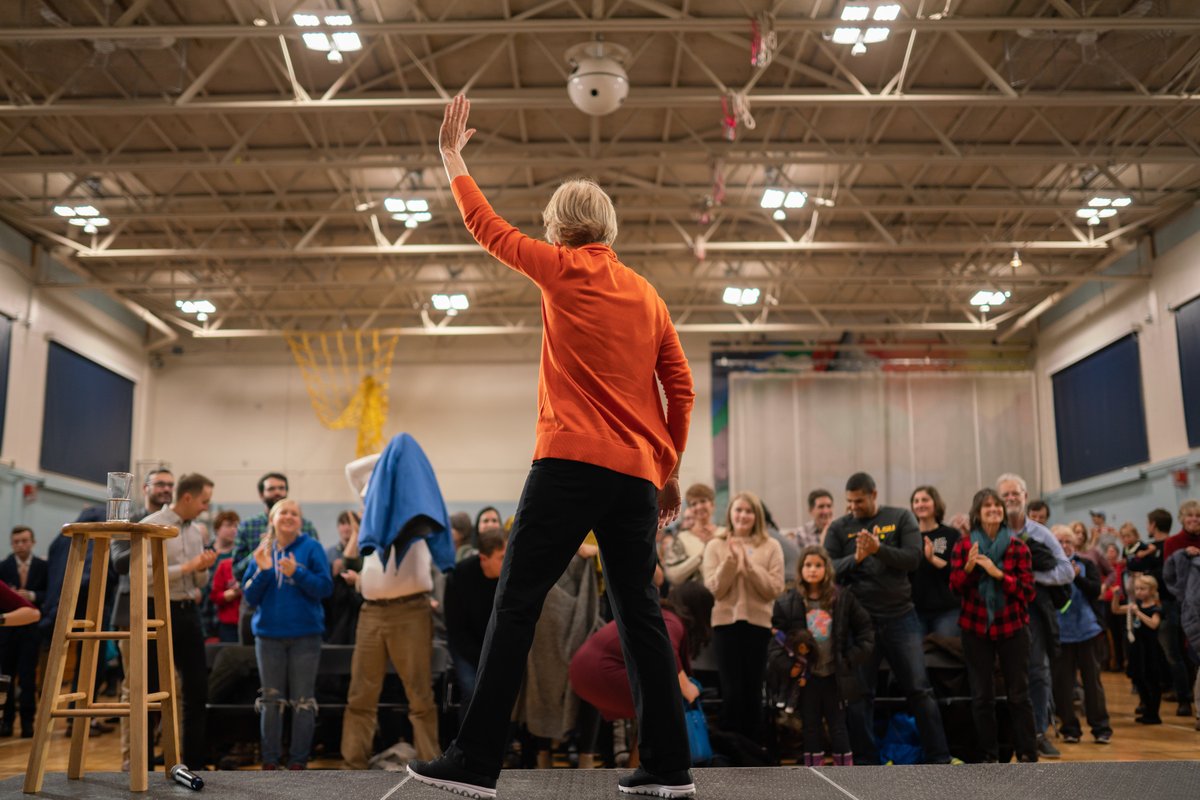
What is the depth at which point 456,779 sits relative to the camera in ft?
7.36

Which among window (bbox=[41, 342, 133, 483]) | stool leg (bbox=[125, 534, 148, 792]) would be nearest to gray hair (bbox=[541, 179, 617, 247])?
stool leg (bbox=[125, 534, 148, 792])

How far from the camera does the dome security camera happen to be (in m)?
8.37

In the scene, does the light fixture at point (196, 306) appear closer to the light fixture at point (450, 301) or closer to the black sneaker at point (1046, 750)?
the light fixture at point (450, 301)

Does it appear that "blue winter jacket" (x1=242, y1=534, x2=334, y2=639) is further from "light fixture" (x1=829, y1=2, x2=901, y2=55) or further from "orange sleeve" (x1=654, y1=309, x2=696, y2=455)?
"light fixture" (x1=829, y1=2, x2=901, y2=55)

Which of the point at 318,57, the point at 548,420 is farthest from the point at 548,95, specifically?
the point at 548,420

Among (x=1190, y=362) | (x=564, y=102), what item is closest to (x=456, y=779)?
(x=564, y=102)

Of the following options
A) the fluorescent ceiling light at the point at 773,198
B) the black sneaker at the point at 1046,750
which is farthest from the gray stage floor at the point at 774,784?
the fluorescent ceiling light at the point at 773,198

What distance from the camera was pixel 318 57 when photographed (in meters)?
10.1

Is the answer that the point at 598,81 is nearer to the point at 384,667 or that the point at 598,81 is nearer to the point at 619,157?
the point at 619,157

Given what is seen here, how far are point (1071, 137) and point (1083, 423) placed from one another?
5.31 meters

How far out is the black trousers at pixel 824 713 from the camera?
4895mm

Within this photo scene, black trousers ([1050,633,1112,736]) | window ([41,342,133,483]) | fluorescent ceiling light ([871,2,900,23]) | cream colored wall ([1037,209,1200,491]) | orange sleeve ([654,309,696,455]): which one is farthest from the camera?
window ([41,342,133,483])

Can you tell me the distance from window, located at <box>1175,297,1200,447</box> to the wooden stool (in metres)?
12.5

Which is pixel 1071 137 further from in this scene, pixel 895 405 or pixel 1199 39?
pixel 895 405
